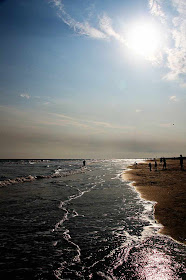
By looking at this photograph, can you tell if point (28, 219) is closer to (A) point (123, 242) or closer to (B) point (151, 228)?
(A) point (123, 242)

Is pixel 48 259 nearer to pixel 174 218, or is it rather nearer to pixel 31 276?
pixel 31 276

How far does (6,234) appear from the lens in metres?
7.89

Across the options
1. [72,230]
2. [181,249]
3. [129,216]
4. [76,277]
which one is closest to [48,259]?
[76,277]

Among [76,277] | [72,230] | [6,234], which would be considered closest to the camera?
[76,277]

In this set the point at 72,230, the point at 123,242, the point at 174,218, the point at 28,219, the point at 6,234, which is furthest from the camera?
the point at 28,219

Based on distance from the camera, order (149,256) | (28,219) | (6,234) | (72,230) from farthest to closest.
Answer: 1. (28,219)
2. (72,230)
3. (6,234)
4. (149,256)

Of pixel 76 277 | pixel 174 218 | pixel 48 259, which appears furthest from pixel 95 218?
pixel 76 277

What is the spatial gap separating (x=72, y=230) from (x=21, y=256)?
271 centimetres

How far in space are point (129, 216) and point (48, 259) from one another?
5.51 m

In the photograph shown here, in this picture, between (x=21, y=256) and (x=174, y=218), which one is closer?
(x=21, y=256)

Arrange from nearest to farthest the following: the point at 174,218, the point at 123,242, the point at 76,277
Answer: the point at 76,277, the point at 123,242, the point at 174,218

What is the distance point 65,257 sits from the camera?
6027 mm

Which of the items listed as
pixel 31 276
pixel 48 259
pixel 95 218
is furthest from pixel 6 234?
pixel 95 218

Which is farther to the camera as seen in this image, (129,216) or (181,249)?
(129,216)
